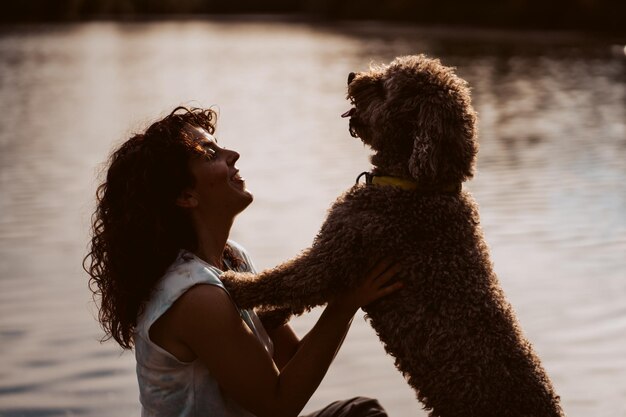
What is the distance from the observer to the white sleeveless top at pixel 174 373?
2.53 metres

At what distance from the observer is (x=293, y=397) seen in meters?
2.58

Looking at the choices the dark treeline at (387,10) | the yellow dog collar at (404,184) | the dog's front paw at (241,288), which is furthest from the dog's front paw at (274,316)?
the dark treeline at (387,10)

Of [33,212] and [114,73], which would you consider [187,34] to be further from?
[33,212]

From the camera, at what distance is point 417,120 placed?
2619mm

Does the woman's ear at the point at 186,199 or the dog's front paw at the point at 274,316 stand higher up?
the woman's ear at the point at 186,199

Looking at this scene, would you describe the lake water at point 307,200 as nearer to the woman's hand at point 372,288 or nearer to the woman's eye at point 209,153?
the woman's eye at point 209,153

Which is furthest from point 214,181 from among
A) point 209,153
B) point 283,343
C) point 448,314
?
point 448,314

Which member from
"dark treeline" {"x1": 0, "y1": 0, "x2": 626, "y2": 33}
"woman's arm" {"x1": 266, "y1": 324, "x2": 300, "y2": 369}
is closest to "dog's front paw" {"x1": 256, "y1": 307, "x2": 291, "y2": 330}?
"woman's arm" {"x1": 266, "y1": 324, "x2": 300, "y2": 369}

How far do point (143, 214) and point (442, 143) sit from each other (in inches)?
33.9

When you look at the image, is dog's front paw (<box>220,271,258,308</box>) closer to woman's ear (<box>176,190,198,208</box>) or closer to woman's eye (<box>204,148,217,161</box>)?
woman's ear (<box>176,190,198,208</box>)

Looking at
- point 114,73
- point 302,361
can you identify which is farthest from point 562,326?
point 114,73

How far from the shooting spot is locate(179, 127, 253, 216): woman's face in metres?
2.72

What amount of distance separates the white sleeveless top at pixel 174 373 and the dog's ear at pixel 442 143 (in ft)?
2.12

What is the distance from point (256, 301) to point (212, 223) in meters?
0.28
